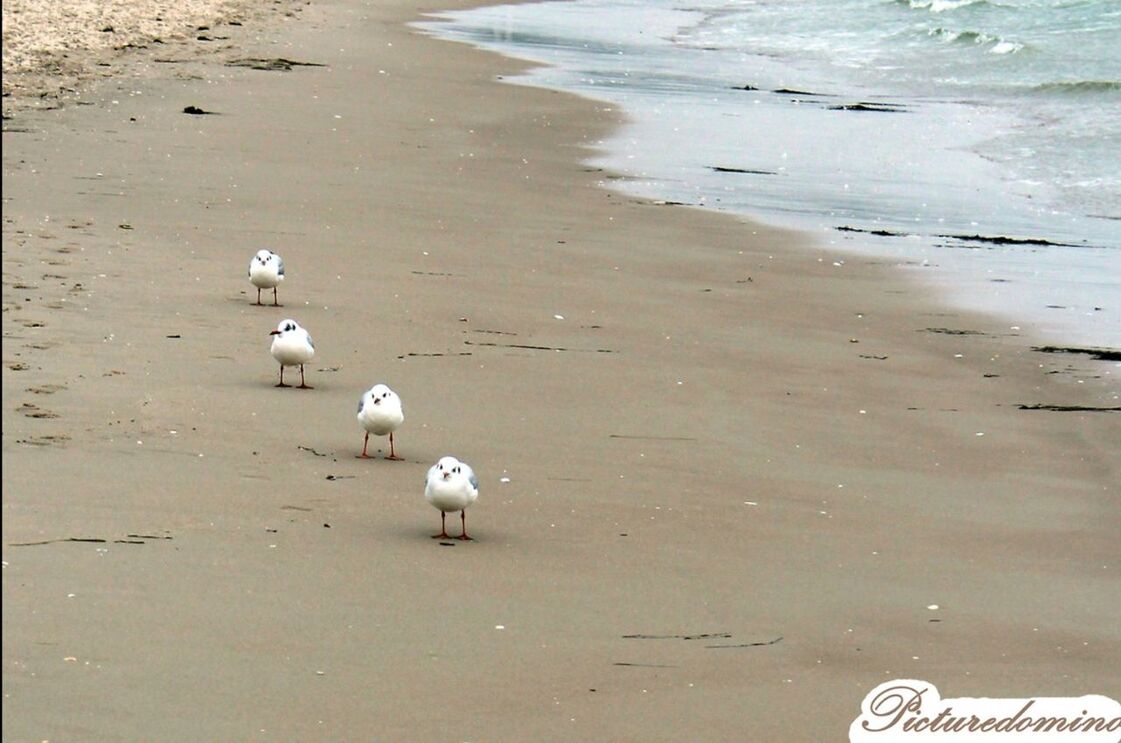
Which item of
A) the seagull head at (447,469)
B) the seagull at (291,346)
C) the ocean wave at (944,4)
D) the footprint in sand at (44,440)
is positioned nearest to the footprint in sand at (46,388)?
the footprint in sand at (44,440)

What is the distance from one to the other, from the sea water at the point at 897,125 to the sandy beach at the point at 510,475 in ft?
Result: 3.22

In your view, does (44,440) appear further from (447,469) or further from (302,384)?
(447,469)

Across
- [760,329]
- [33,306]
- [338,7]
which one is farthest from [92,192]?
[338,7]

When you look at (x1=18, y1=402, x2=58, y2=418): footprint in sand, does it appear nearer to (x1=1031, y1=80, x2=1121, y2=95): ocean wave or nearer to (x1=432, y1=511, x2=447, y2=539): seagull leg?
(x1=432, y1=511, x2=447, y2=539): seagull leg

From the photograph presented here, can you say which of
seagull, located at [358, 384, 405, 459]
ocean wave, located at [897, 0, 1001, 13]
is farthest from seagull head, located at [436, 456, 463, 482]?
ocean wave, located at [897, 0, 1001, 13]

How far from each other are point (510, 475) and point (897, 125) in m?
15.2

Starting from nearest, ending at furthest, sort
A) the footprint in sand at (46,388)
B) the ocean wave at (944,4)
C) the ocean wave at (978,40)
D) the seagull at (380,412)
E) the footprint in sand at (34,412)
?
1. the seagull at (380,412)
2. the footprint in sand at (34,412)
3. the footprint in sand at (46,388)
4. the ocean wave at (978,40)
5. the ocean wave at (944,4)

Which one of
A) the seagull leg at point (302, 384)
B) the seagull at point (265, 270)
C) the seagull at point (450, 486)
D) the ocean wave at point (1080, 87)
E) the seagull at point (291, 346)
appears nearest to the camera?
the seagull at point (450, 486)

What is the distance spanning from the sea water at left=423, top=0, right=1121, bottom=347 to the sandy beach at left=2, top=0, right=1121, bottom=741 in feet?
3.22

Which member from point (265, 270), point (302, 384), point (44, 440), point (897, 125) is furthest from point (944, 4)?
point (44, 440)

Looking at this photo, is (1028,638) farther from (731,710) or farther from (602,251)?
(602,251)

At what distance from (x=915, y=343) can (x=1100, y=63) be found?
2046 cm

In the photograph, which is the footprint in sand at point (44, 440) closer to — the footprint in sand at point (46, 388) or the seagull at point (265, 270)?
the footprint in sand at point (46, 388)

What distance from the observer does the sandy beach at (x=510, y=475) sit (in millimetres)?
5359
